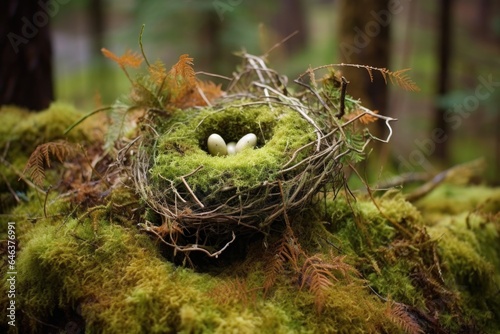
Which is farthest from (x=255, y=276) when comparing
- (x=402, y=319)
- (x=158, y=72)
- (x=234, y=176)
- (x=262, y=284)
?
(x=158, y=72)

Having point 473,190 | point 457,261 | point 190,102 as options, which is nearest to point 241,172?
point 190,102

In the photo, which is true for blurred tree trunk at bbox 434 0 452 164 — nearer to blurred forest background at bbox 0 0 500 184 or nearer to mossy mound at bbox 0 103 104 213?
blurred forest background at bbox 0 0 500 184

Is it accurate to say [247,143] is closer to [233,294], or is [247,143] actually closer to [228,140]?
[228,140]

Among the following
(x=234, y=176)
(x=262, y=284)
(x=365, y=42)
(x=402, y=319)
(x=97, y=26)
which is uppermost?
(x=97, y=26)

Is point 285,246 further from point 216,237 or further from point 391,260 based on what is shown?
point 391,260

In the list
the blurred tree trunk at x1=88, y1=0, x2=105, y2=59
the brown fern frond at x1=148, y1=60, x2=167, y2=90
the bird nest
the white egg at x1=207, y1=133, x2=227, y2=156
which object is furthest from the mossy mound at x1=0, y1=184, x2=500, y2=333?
the blurred tree trunk at x1=88, y1=0, x2=105, y2=59

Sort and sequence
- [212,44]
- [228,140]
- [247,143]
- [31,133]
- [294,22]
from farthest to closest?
[294,22], [212,44], [31,133], [228,140], [247,143]

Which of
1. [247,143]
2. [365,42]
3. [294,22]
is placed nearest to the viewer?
[247,143]
